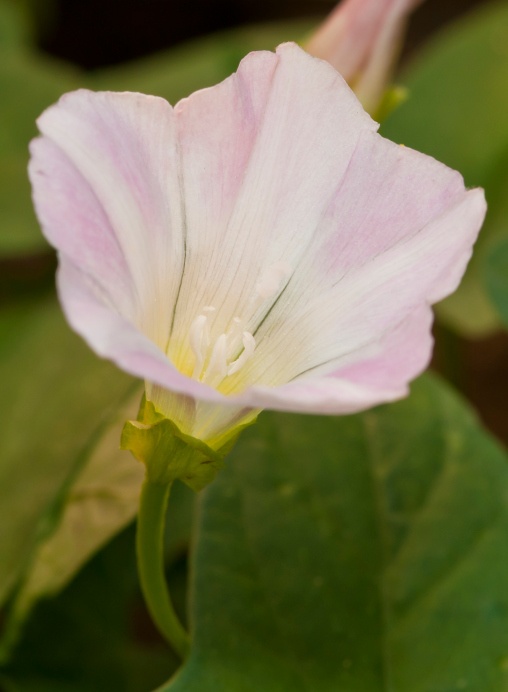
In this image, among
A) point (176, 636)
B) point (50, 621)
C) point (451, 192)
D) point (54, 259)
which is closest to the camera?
point (451, 192)

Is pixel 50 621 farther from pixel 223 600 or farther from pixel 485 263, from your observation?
pixel 485 263

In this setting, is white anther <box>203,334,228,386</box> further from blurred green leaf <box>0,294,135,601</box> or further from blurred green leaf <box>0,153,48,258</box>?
blurred green leaf <box>0,153,48,258</box>

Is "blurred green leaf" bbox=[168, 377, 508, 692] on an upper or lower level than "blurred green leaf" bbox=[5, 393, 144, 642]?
upper

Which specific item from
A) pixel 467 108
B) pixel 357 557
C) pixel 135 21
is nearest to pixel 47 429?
pixel 357 557

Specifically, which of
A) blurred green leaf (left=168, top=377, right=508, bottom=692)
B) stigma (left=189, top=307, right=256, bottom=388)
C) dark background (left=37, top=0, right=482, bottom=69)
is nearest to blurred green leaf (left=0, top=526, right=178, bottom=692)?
blurred green leaf (left=168, top=377, right=508, bottom=692)

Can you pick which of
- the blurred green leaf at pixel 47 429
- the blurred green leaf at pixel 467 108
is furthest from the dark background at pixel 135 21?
the blurred green leaf at pixel 47 429

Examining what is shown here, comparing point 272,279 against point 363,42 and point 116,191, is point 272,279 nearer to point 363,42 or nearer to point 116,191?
point 116,191

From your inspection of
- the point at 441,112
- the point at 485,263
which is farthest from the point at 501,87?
the point at 485,263
